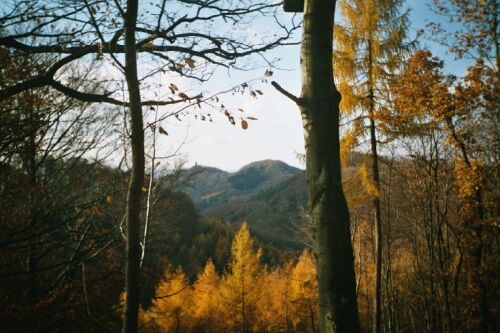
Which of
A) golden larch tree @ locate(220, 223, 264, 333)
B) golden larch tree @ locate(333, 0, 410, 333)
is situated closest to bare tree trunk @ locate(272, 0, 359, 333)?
golden larch tree @ locate(333, 0, 410, 333)

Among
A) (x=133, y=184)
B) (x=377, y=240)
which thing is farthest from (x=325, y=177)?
(x=377, y=240)

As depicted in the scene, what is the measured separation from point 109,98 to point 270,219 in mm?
123716

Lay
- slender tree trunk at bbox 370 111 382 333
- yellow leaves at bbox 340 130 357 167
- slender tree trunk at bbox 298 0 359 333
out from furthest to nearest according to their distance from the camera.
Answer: yellow leaves at bbox 340 130 357 167
slender tree trunk at bbox 370 111 382 333
slender tree trunk at bbox 298 0 359 333

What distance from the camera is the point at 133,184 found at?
104 inches

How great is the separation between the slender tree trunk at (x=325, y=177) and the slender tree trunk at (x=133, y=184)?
1.70 metres

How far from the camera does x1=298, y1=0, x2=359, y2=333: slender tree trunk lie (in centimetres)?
129

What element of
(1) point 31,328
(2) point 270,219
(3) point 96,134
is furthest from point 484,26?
(2) point 270,219

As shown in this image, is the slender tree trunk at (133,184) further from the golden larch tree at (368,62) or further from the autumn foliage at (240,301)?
the autumn foliage at (240,301)

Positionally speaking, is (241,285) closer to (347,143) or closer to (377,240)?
(377,240)

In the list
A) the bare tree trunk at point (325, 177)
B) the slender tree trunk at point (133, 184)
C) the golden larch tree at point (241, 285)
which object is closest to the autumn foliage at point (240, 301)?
the golden larch tree at point (241, 285)

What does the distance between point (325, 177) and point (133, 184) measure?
1.84 metres

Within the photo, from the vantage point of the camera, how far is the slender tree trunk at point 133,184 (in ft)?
8.00

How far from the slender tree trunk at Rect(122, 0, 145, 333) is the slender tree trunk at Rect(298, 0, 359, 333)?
1.70 meters

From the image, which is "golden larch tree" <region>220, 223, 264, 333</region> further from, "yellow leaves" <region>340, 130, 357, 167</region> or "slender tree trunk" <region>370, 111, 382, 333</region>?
"yellow leaves" <region>340, 130, 357, 167</region>
